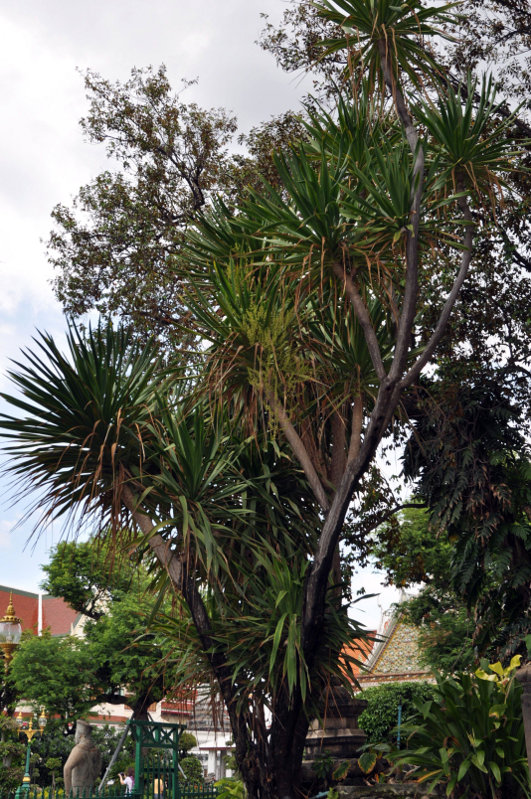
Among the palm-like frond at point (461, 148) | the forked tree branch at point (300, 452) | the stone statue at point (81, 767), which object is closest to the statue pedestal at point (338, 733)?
the forked tree branch at point (300, 452)

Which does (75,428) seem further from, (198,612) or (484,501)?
(484,501)

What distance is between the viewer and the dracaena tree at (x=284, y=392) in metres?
6.35

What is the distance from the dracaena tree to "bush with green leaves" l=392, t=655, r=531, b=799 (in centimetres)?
85

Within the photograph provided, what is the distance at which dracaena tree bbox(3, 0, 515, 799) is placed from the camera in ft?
20.8

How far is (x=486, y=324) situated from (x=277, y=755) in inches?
255

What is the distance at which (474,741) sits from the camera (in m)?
5.96

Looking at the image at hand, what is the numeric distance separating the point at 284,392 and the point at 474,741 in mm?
3052

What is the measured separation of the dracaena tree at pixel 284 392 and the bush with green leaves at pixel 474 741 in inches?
33.3

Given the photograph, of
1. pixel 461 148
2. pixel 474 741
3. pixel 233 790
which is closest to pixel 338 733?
pixel 233 790

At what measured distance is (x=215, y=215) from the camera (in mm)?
7977

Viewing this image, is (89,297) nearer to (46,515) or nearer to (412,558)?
(46,515)

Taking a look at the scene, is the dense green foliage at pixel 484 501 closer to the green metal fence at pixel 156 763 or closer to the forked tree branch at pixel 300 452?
the forked tree branch at pixel 300 452

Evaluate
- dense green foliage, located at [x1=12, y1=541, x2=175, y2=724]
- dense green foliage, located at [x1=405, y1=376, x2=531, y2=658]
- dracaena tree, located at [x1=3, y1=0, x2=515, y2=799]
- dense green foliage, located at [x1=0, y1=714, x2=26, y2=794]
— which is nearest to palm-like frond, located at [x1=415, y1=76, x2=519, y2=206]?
dracaena tree, located at [x1=3, y1=0, x2=515, y2=799]

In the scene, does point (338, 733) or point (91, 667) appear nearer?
point (338, 733)
